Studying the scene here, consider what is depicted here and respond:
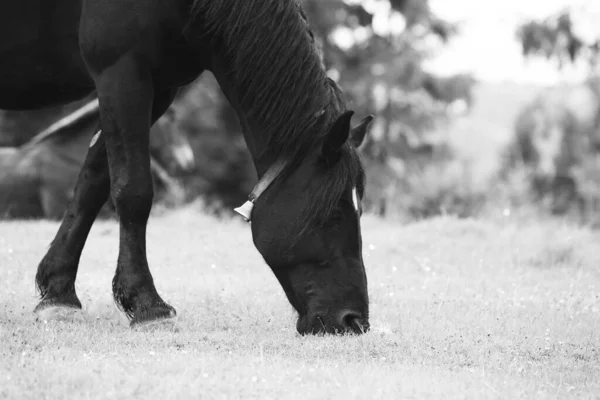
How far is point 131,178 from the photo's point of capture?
5176 mm

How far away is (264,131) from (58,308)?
1877mm

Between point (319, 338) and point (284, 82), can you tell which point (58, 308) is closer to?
point (319, 338)

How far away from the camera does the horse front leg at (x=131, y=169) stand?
5.06m

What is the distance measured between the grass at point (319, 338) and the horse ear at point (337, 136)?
3.61 ft

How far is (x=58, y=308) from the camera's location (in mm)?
5574

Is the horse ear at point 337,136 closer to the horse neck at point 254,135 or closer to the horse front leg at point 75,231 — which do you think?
the horse neck at point 254,135

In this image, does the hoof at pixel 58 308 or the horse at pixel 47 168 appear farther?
the horse at pixel 47 168

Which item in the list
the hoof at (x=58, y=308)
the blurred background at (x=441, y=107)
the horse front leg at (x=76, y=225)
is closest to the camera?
the hoof at (x=58, y=308)

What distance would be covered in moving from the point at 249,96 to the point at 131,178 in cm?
90

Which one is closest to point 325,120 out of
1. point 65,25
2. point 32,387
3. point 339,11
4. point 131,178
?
point 131,178

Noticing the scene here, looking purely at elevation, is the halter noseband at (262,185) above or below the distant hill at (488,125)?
above

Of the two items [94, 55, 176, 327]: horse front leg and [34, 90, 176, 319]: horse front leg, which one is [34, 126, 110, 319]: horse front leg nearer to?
[34, 90, 176, 319]: horse front leg

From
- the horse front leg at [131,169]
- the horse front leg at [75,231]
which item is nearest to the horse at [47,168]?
the horse front leg at [75,231]

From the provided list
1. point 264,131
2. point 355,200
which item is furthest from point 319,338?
point 264,131
